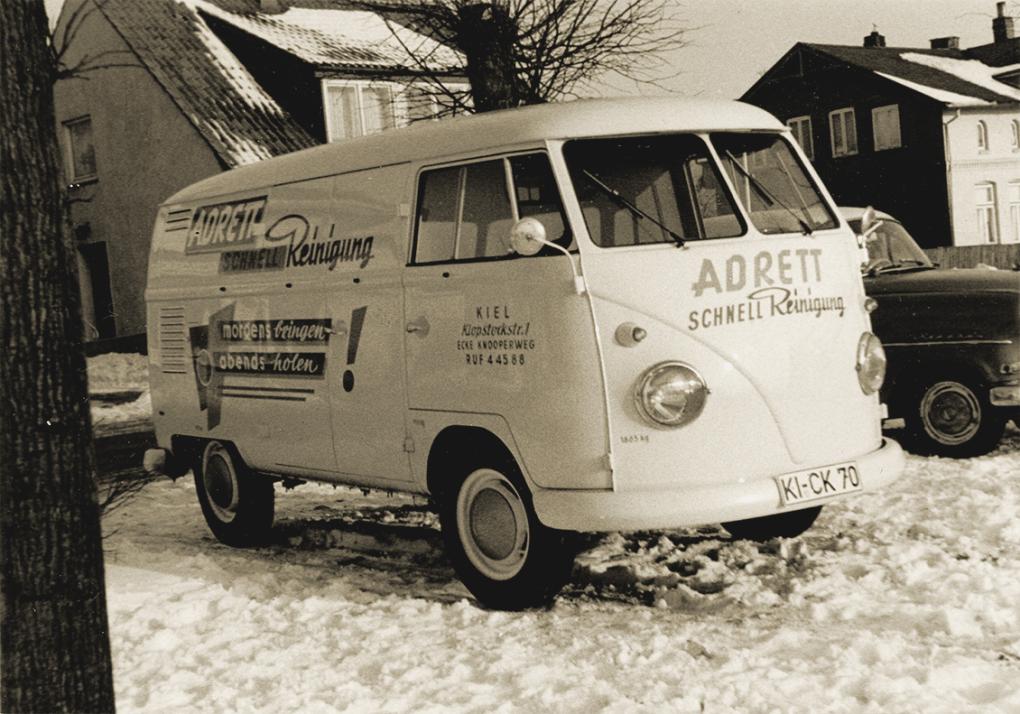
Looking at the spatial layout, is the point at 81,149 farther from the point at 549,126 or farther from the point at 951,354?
the point at 549,126

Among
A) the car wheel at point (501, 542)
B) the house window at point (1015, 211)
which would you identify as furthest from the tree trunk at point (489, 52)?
the house window at point (1015, 211)

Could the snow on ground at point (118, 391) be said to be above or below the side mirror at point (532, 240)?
below

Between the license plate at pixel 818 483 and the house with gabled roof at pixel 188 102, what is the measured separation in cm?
1990

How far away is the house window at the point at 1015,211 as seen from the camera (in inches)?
1768

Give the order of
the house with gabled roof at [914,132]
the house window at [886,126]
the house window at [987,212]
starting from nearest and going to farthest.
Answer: the house with gabled roof at [914,132]
the house window at [987,212]
the house window at [886,126]

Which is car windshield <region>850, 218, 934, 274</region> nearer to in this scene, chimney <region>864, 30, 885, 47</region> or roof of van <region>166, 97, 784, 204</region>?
roof of van <region>166, 97, 784, 204</region>

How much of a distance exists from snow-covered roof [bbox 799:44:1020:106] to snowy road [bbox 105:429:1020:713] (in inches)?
1459

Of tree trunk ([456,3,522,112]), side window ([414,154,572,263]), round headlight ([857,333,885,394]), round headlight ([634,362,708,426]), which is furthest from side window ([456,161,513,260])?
tree trunk ([456,3,522,112])

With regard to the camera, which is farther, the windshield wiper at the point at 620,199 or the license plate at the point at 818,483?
the windshield wiper at the point at 620,199

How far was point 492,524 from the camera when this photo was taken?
6.87m

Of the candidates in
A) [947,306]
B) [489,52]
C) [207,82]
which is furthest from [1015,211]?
[947,306]

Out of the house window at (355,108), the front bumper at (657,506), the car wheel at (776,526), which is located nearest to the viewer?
the front bumper at (657,506)

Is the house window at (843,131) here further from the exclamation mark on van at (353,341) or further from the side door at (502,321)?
the side door at (502,321)

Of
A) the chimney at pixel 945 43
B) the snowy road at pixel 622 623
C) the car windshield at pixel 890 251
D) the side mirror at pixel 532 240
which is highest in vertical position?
the chimney at pixel 945 43
